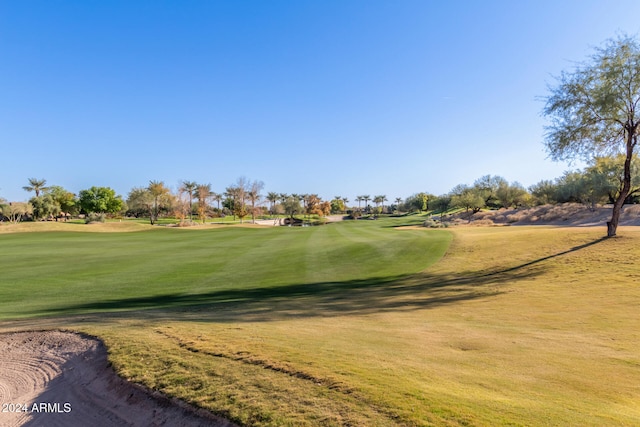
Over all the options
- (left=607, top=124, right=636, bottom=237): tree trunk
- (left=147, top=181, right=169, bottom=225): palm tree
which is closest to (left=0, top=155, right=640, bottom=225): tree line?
(left=147, top=181, right=169, bottom=225): palm tree

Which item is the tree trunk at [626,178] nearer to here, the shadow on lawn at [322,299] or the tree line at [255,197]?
the shadow on lawn at [322,299]

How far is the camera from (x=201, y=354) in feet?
15.8

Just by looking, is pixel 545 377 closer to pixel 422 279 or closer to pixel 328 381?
pixel 328 381

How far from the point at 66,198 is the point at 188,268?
347 feet

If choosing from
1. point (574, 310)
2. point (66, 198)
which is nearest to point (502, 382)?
point (574, 310)

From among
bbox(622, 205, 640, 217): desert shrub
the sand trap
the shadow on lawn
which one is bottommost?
the shadow on lawn

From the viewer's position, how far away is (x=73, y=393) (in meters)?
4.56

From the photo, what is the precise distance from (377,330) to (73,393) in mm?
5310

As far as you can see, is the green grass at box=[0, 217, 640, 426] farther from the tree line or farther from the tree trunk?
the tree line

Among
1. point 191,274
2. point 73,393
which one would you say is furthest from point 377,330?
point 191,274

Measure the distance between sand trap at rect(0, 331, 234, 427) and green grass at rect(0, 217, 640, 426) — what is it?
0.17 m

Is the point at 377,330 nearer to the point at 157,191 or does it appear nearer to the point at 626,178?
the point at 626,178

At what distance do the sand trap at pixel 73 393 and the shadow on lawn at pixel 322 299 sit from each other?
2437mm

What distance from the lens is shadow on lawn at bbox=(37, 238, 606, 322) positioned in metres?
9.49
